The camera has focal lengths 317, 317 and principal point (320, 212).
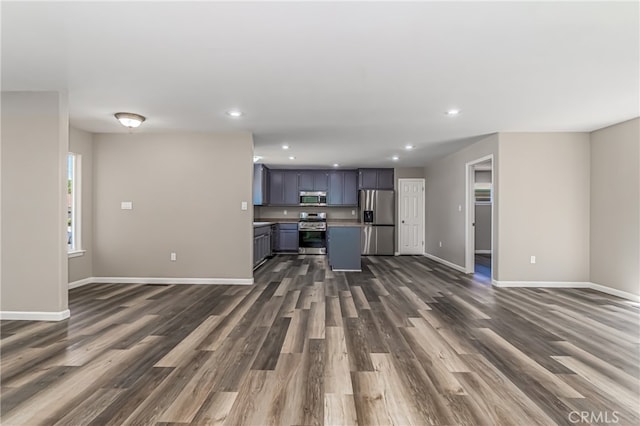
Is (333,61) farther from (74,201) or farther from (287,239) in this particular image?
(287,239)

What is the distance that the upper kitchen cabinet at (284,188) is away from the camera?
28.7 feet

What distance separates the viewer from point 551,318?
3383 mm

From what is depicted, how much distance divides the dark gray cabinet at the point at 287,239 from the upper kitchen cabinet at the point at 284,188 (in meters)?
0.75

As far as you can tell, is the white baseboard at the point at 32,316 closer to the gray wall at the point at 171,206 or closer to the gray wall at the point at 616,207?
the gray wall at the point at 171,206

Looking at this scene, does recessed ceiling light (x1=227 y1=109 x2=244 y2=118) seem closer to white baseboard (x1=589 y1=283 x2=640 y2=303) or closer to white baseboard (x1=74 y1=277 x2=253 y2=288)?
white baseboard (x1=74 y1=277 x2=253 y2=288)

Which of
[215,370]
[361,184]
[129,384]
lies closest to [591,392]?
[215,370]

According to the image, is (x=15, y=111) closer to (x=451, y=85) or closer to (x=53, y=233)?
(x=53, y=233)

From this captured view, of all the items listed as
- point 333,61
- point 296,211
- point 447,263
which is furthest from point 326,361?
point 296,211

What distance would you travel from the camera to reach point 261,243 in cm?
671

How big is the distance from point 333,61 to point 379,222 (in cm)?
622

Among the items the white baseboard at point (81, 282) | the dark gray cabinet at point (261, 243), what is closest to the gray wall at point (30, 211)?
the white baseboard at point (81, 282)

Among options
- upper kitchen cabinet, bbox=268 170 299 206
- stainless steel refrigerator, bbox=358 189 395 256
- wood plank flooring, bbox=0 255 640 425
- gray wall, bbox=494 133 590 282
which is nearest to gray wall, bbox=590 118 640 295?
gray wall, bbox=494 133 590 282

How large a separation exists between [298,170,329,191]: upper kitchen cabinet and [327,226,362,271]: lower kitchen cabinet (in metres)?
2.77

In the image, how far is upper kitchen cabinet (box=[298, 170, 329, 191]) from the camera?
873cm
